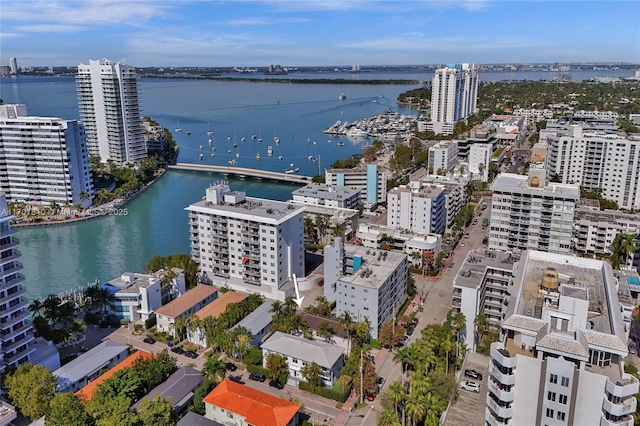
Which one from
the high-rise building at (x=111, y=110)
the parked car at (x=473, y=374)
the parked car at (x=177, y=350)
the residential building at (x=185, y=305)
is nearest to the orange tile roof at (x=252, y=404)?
the parked car at (x=177, y=350)

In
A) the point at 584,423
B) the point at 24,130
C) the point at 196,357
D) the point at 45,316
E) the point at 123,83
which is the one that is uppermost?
the point at 123,83

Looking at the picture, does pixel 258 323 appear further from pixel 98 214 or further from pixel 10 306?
pixel 98 214

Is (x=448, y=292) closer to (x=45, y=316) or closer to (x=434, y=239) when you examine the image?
(x=434, y=239)

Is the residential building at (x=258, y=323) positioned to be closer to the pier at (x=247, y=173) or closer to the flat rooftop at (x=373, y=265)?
the flat rooftop at (x=373, y=265)

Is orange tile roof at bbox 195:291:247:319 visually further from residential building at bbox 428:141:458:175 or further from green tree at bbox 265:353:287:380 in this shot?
residential building at bbox 428:141:458:175

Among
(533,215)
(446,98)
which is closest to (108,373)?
(533,215)

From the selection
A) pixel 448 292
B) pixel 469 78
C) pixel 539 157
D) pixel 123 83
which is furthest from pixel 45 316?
pixel 469 78
